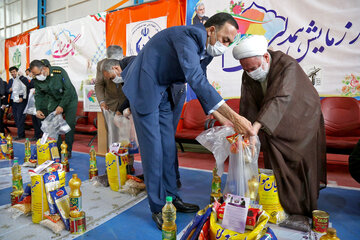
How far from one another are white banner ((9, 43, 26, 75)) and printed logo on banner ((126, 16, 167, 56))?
4253 mm

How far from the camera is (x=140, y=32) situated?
484 centimetres

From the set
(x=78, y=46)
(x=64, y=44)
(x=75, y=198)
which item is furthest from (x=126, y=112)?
(x=64, y=44)

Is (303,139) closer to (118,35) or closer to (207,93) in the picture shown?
(207,93)

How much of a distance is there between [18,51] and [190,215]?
26.5ft

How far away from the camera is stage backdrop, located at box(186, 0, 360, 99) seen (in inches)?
120

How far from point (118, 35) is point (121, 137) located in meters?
3.25

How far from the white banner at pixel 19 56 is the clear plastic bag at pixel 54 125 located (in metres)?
5.23

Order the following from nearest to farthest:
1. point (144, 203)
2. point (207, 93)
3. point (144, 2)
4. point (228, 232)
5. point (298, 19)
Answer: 1. point (228, 232)
2. point (207, 93)
3. point (144, 203)
4. point (298, 19)
5. point (144, 2)

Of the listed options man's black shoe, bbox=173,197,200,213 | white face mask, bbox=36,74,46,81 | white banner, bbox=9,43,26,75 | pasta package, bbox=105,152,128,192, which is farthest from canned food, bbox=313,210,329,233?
white banner, bbox=9,43,26,75

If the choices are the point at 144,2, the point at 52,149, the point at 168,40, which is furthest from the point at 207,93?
the point at 144,2

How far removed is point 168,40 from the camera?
153cm

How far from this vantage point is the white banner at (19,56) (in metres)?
7.34

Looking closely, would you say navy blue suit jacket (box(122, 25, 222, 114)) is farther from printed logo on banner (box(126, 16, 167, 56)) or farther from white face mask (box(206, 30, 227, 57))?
printed logo on banner (box(126, 16, 167, 56))

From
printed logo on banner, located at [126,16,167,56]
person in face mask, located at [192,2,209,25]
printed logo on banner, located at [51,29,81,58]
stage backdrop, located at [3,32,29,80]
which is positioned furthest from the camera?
stage backdrop, located at [3,32,29,80]
